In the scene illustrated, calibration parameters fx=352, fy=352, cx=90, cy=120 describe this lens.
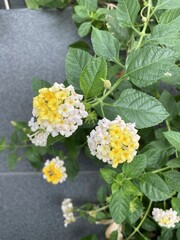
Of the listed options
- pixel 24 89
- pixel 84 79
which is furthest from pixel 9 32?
pixel 84 79

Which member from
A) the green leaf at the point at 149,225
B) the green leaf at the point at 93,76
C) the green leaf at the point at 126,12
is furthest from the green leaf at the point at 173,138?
the green leaf at the point at 149,225

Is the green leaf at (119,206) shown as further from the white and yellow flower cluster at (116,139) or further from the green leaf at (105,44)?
the green leaf at (105,44)

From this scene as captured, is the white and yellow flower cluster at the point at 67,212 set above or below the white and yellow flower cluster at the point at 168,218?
below

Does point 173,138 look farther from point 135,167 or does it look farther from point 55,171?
point 55,171

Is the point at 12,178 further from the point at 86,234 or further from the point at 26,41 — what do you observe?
the point at 26,41

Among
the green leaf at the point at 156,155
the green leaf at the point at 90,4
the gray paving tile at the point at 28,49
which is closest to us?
the green leaf at the point at 156,155

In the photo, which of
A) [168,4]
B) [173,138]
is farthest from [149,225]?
[168,4]
